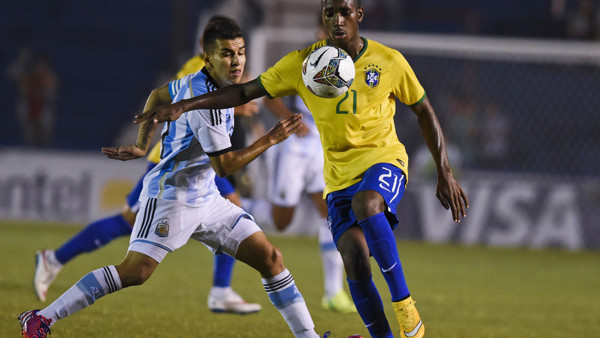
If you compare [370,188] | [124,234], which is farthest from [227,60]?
[124,234]

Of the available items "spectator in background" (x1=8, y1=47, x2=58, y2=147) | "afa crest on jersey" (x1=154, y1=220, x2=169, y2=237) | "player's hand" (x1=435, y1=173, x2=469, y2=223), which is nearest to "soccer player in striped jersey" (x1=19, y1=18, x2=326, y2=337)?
"afa crest on jersey" (x1=154, y1=220, x2=169, y2=237)

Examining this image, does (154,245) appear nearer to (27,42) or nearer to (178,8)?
(178,8)

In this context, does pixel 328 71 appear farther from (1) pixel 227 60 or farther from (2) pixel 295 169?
(2) pixel 295 169

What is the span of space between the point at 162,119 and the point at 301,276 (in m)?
5.04

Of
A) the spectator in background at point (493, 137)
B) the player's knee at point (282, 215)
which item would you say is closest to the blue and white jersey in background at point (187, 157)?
the player's knee at point (282, 215)

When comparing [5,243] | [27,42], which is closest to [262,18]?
[5,243]

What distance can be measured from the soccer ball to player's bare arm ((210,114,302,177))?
19 centimetres

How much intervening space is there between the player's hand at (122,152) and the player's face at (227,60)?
2.07 ft

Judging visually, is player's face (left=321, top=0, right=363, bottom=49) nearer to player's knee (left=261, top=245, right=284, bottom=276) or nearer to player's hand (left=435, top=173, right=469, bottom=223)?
player's hand (left=435, top=173, right=469, bottom=223)

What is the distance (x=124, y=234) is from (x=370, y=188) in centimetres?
273

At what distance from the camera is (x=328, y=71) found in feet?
14.5

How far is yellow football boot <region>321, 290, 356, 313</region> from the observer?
22.3ft

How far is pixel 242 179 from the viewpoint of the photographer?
8.31 meters

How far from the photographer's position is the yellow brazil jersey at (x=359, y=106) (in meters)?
4.66
